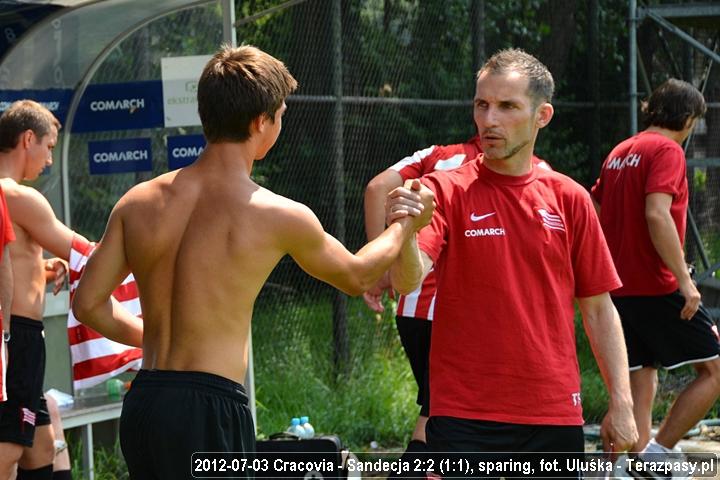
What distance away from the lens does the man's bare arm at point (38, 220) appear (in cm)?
589

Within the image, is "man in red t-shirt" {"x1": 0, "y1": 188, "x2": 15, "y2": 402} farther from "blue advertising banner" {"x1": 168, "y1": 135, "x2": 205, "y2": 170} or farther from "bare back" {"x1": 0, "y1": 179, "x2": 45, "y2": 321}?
"blue advertising banner" {"x1": 168, "y1": 135, "x2": 205, "y2": 170}

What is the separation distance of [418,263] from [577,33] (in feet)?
25.3

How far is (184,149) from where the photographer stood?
24.2 feet

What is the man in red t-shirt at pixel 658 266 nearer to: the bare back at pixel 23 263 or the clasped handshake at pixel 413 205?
the clasped handshake at pixel 413 205

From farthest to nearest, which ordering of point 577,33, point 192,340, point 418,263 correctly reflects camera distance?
point 577,33 < point 418,263 < point 192,340

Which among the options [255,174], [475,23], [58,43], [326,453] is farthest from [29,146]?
[475,23]

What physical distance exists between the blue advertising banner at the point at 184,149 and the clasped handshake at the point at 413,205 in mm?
3409

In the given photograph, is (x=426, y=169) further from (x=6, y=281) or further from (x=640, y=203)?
(x=6, y=281)

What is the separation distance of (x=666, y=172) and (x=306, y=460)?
8.57 ft

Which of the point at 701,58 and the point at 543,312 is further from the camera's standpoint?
the point at 701,58

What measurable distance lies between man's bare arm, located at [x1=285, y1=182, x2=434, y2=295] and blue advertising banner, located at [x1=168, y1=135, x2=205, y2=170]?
3.44 m

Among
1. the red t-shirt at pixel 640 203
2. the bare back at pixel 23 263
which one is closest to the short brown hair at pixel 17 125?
the bare back at pixel 23 263

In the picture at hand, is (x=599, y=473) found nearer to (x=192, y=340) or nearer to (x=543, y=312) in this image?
(x=543, y=312)

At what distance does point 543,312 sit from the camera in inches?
166
